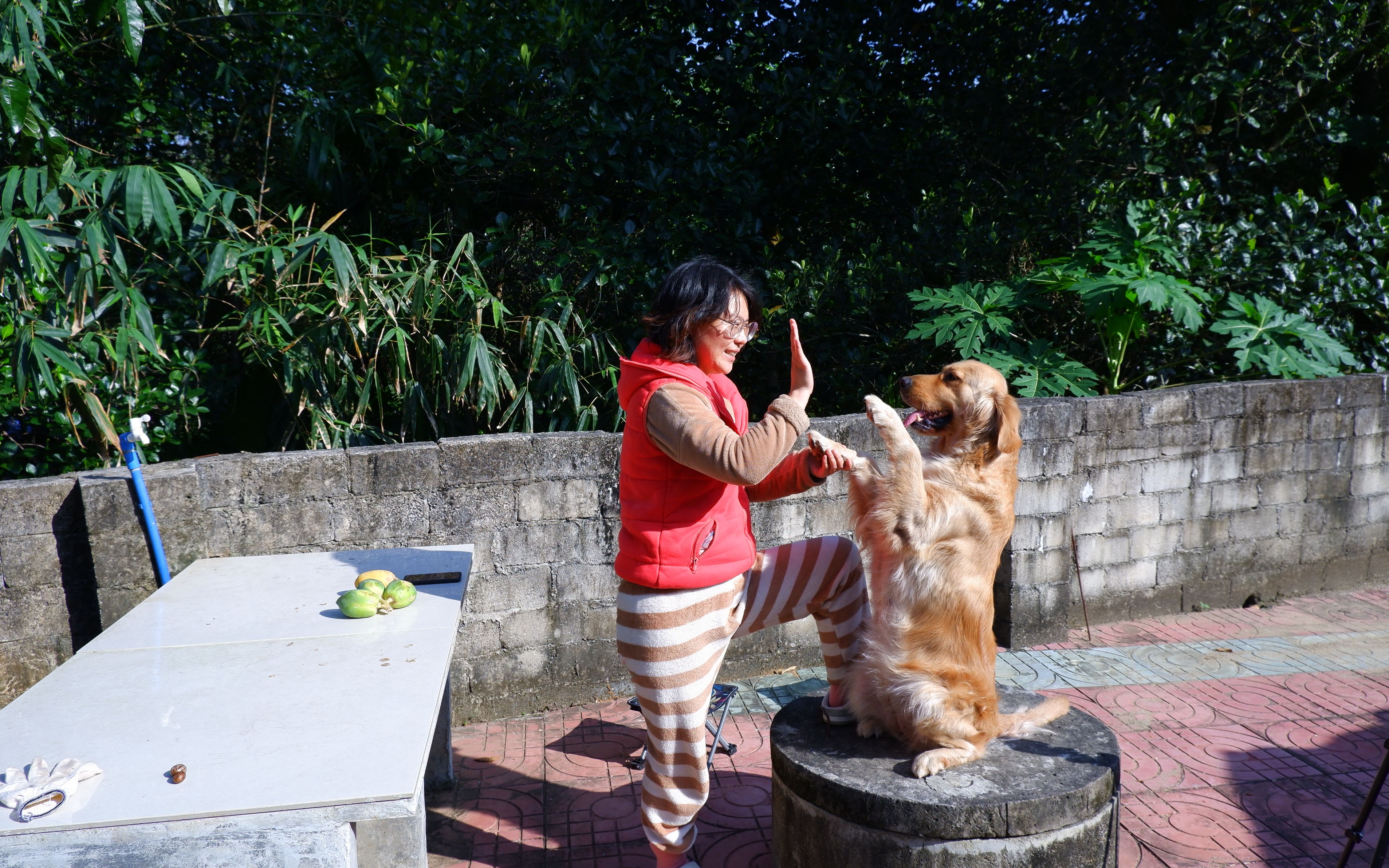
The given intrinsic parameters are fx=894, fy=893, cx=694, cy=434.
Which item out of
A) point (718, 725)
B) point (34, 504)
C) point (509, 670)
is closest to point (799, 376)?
point (718, 725)

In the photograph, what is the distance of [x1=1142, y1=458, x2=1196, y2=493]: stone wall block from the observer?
221 inches

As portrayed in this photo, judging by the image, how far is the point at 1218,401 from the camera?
18.8ft

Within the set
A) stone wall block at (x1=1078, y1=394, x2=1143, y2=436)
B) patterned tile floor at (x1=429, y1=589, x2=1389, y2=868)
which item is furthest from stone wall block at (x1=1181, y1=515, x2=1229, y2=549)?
stone wall block at (x1=1078, y1=394, x2=1143, y2=436)

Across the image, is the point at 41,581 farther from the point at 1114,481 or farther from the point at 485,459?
the point at 1114,481

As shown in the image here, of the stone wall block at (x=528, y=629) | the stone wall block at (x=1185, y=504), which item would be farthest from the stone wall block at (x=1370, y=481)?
the stone wall block at (x=528, y=629)

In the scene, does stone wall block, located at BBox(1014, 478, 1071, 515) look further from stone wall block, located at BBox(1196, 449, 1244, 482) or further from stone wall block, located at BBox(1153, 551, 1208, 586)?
stone wall block, located at BBox(1196, 449, 1244, 482)

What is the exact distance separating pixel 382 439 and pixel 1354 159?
28.7 ft

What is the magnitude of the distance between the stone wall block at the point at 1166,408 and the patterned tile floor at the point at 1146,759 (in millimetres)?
1308

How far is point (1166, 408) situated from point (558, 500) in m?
3.83

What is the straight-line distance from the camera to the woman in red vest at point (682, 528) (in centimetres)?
253

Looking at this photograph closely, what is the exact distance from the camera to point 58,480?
11.7ft

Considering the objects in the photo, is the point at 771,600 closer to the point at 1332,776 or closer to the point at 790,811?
the point at 790,811

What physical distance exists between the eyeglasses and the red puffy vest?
0.14m

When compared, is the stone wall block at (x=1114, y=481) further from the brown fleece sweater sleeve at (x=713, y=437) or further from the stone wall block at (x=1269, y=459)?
the brown fleece sweater sleeve at (x=713, y=437)
